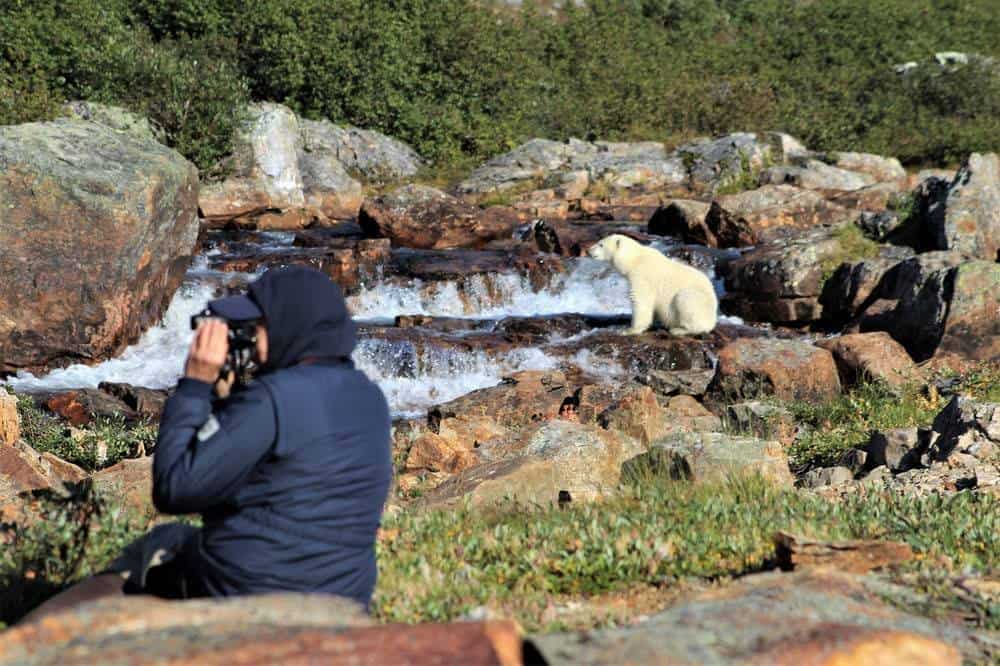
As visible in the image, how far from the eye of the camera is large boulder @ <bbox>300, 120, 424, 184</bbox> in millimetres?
27734

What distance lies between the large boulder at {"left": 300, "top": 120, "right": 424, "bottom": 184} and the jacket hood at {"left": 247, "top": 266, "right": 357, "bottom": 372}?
80.4 ft

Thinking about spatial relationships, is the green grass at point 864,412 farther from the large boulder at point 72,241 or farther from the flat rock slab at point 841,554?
the large boulder at point 72,241

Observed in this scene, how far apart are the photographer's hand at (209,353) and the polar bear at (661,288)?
12.5 meters

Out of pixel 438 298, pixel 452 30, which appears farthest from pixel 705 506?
pixel 452 30

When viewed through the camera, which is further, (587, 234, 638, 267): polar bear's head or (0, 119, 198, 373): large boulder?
(587, 234, 638, 267): polar bear's head

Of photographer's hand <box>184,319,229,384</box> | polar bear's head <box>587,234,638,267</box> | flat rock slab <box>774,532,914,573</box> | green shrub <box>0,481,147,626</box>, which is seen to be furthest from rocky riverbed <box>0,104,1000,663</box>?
polar bear's head <box>587,234,638,267</box>

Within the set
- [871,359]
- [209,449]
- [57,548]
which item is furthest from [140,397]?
[209,449]

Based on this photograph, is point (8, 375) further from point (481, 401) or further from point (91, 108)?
point (91, 108)

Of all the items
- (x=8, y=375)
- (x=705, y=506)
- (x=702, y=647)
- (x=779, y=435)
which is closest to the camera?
(x=702, y=647)

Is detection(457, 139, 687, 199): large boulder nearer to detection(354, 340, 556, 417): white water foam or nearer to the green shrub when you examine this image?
detection(354, 340, 556, 417): white water foam

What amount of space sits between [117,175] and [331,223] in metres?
8.90

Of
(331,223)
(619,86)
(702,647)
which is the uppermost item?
(619,86)

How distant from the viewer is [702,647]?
3146 millimetres

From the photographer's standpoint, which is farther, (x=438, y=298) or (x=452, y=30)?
(x=452, y=30)
